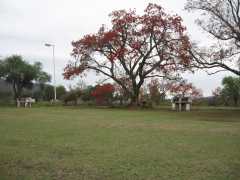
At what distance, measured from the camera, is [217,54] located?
61.5ft

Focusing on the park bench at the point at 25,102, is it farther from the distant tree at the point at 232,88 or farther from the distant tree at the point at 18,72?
the distant tree at the point at 232,88

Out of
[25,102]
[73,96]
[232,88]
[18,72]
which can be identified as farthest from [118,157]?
[232,88]

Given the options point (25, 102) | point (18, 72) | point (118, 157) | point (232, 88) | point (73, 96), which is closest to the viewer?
point (118, 157)

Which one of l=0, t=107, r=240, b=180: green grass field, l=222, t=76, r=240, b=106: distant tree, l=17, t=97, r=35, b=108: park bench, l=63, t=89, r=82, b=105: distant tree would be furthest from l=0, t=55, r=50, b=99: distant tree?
l=0, t=107, r=240, b=180: green grass field

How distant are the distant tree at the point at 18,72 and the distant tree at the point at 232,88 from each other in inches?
876

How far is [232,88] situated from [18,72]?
81.7 ft

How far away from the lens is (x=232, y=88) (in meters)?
41.6

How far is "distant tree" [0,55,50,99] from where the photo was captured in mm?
35156

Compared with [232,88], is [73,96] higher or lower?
lower

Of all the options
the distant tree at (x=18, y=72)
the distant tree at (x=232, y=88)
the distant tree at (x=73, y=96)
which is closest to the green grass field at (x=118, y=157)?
the distant tree at (x=18, y=72)

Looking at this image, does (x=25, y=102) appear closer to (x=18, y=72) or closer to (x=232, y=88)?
(x=18, y=72)

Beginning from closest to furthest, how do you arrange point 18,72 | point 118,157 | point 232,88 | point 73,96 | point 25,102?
point 118,157 < point 25,102 < point 18,72 < point 73,96 < point 232,88

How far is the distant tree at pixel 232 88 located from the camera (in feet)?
133

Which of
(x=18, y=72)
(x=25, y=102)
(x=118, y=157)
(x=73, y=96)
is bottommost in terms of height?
(x=118, y=157)
